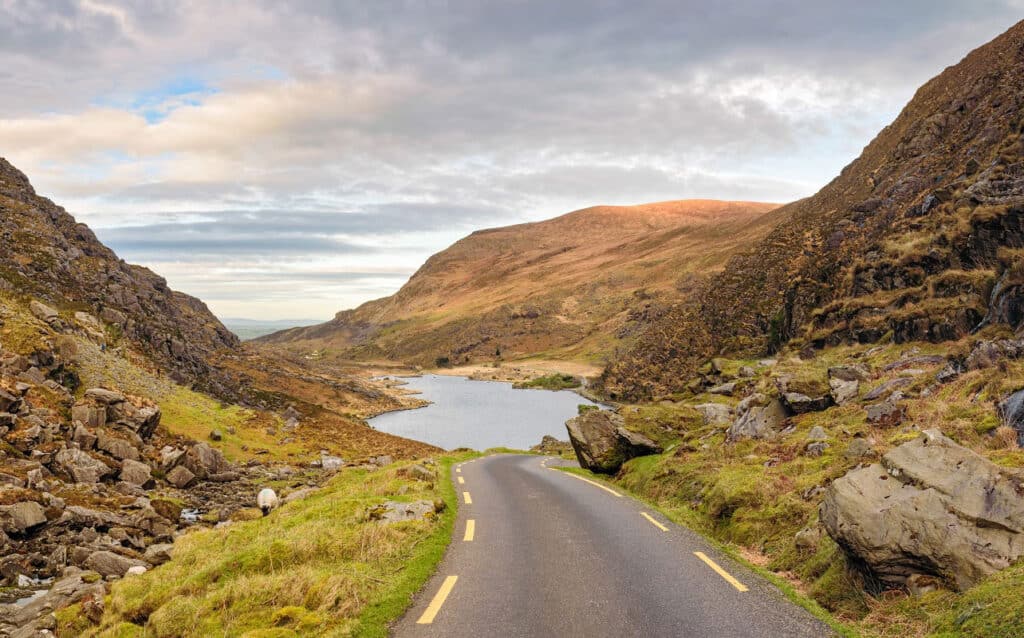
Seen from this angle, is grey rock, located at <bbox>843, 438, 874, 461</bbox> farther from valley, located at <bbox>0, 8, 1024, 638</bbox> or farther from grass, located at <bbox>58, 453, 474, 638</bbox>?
grass, located at <bbox>58, 453, 474, 638</bbox>

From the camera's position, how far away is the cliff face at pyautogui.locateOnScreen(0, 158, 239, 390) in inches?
2012

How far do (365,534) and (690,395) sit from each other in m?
42.0

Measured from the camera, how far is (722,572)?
10.9 meters

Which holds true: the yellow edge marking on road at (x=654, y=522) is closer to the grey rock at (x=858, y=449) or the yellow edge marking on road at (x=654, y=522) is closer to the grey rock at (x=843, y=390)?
the grey rock at (x=858, y=449)

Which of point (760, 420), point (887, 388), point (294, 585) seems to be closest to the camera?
point (294, 585)

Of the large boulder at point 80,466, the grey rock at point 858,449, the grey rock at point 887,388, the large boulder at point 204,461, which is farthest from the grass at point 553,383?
the grey rock at point 858,449

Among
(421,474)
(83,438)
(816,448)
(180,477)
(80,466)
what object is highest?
(816,448)

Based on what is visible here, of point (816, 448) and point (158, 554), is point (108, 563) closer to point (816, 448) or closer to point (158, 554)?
point (158, 554)

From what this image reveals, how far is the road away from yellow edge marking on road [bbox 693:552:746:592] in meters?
0.02

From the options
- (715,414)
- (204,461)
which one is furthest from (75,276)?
(715,414)

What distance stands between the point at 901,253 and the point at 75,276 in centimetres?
7262

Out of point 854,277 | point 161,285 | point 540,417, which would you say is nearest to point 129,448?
point 854,277

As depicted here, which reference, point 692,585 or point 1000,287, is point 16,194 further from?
point 1000,287

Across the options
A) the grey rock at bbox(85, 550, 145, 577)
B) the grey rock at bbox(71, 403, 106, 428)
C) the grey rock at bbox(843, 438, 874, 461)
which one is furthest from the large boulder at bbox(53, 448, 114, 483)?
the grey rock at bbox(843, 438, 874, 461)
